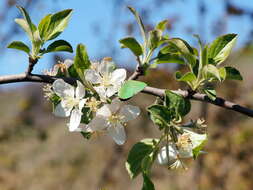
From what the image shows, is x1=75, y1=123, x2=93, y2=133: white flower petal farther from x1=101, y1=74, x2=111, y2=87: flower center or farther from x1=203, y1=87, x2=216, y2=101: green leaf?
x1=203, y1=87, x2=216, y2=101: green leaf

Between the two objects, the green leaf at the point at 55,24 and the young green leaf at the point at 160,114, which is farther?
the green leaf at the point at 55,24

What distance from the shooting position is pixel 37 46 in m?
0.91

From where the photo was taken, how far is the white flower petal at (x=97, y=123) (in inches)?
32.6

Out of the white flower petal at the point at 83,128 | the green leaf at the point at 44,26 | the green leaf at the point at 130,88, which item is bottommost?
the white flower petal at the point at 83,128

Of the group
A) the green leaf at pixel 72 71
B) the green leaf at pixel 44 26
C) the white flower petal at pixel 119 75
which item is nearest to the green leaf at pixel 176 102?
the white flower petal at pixel 119 75

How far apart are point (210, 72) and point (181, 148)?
17 centimetres

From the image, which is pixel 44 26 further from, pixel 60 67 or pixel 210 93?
pixel 210 93

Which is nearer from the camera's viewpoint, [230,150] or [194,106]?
[230,150]

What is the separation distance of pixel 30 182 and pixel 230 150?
3121 mm

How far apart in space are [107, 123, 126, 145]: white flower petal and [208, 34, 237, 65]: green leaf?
0.26 m

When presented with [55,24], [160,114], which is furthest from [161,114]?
[55,24]

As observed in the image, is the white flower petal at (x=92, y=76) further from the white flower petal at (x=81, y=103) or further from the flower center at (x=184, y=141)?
the flower center at (x=184, y=141)

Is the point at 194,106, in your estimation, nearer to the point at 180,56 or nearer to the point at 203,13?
the point at 203,13

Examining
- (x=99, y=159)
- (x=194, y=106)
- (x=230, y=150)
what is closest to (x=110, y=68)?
(x=230, y=150)
